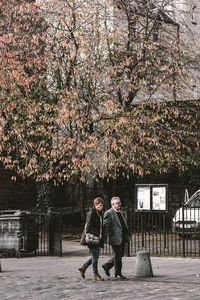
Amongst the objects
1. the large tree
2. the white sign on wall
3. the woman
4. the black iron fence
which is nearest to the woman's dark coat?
the woman

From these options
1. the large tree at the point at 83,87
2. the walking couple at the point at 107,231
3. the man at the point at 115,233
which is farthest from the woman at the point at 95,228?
the large tree at the point at 83,87

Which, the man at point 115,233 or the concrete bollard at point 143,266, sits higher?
the man at point 115,233

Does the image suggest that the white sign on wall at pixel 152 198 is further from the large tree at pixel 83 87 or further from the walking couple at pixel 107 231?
the walking couple at pixel 107 231

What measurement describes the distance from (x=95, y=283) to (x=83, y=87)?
10830 mm

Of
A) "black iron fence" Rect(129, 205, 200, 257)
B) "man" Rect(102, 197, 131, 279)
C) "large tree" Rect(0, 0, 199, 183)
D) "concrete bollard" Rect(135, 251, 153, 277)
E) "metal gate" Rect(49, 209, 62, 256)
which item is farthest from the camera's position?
"large tree" Rect(0, 0, 199, 183)

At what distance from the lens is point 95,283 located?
9648mm

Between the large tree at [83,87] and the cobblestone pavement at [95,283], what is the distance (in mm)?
5171

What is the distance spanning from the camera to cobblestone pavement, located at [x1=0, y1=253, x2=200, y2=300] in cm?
822

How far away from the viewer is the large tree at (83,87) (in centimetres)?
1767

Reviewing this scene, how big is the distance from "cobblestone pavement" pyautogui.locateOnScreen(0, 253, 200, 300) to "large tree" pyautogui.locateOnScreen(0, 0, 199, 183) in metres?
5.17

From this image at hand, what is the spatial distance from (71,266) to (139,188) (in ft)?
12.1

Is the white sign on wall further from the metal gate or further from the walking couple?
the walking couple

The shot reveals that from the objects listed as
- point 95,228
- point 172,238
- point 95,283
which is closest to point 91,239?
point 95,228

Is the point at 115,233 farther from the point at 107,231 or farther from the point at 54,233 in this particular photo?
the point at 54,233
